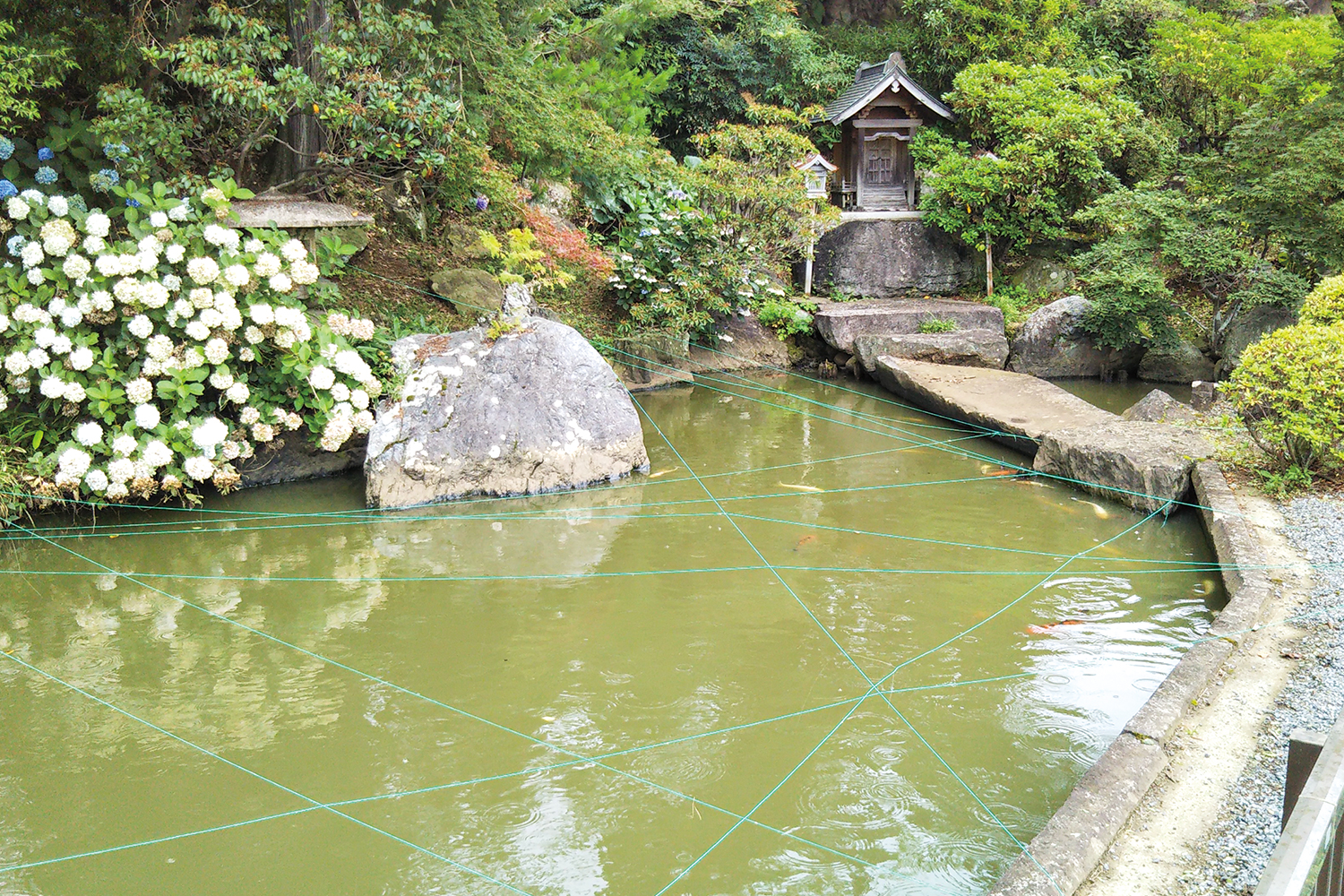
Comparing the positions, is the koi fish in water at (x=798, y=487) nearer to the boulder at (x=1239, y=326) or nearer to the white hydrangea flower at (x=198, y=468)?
the white hydrangea flower at (x=198, y=468)

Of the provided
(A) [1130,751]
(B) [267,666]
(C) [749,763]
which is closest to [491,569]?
(B) [267,666]

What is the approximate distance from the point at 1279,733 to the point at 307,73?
24.3 ft

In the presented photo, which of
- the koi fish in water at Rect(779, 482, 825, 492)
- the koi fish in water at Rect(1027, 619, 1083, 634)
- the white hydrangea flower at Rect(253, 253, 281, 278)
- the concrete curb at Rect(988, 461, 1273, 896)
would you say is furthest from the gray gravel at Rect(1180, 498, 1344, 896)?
the white hydrangea flower at Rect(253, 253, 281, 278)

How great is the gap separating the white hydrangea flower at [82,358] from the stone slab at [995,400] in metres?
6.75

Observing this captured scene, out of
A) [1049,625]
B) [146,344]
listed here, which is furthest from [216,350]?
[1049,625]

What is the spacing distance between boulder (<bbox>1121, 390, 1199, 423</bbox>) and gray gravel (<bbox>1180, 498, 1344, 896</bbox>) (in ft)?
8.98

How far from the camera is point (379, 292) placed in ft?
29.4

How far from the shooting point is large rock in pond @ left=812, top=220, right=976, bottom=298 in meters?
12.8

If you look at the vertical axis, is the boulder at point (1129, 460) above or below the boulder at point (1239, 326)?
below

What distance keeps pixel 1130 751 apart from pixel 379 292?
24.5 ft

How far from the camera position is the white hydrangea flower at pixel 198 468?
20.6 ft

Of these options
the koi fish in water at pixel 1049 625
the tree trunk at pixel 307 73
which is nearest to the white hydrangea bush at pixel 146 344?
the tree trunk at pixel 307 73

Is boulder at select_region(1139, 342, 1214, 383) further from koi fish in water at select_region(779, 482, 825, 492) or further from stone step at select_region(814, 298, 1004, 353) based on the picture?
koi fish in water at select_region(779, 482, 825, 492)

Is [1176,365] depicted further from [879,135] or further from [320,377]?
[320,377]
